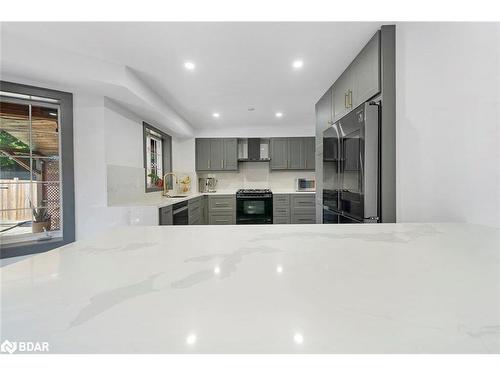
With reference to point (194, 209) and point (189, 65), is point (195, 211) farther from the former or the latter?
point (189, 65)

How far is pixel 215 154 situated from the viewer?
4684 millimetres

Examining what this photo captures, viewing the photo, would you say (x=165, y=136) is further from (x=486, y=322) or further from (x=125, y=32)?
(x=486, y=322)

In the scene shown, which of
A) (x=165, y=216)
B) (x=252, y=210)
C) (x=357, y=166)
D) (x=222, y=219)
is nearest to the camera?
(x=357, y=166)

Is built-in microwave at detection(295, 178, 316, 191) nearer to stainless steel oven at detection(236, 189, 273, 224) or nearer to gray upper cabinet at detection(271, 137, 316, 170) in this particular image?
gray upper cabinet at detection(271, 137, 316, 170)

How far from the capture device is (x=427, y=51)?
1334 millimetres

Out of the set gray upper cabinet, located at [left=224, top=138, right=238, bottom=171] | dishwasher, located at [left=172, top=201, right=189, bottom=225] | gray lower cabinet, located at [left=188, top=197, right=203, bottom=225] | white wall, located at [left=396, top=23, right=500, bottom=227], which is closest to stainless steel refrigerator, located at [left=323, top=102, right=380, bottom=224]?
white wall, located at [left=396, top=23, right=500, bottom=227]

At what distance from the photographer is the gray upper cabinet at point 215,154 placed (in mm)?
4652

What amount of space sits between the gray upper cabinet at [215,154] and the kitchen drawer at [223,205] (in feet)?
2.13

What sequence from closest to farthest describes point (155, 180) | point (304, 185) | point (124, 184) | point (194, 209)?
point (124, 184), point (155, 180), point (194, 209), point (304, 185)

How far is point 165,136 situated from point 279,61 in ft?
8.90

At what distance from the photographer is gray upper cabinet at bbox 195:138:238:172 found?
4.65m

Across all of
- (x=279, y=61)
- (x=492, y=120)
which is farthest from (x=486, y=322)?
(x=279, y=61)

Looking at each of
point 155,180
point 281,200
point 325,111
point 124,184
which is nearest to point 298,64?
point 325,111

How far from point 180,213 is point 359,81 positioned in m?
2.62
